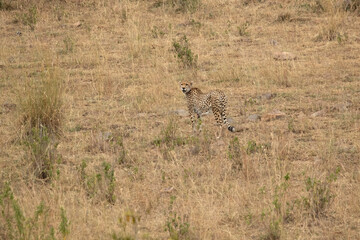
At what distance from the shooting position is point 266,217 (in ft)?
18.4

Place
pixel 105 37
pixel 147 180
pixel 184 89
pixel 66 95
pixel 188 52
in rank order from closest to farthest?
pixel 147 180
pixel 184 89
pixel 66 95
pixel 188 52
pixel 105 37

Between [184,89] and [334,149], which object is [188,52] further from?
[334,149]

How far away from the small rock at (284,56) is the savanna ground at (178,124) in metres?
0.24

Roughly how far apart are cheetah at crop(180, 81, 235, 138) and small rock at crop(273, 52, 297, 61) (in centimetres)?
317

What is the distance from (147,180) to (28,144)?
4.52ft

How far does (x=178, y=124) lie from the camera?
8.72 m

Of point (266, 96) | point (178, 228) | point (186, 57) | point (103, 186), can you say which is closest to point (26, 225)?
point (178, 228)

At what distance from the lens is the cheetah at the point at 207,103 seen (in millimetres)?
8438

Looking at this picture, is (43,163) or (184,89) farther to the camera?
(184,89)

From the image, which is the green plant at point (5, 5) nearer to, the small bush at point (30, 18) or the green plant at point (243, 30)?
the small bush at point (30, 18)

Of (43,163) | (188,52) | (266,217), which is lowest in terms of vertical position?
(266,217)

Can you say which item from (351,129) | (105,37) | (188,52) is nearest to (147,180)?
(351,129)

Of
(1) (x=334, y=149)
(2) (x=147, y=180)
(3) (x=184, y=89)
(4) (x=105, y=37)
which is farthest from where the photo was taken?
(4) (x=105, y=37)

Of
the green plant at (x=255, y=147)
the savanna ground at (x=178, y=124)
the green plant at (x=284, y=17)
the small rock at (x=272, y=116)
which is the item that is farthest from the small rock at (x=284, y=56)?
the green plant at (x=255, y=147)
